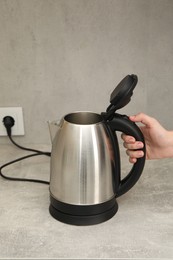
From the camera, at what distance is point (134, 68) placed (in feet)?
3.51

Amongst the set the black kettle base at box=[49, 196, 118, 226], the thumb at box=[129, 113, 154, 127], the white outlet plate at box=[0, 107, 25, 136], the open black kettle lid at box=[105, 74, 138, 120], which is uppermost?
the open black kettle lid at box=[105, 74, 138, 120]

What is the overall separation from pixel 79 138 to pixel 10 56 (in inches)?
17.5

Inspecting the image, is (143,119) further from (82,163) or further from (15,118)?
(15,118)

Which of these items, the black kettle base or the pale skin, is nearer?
the black kettle base

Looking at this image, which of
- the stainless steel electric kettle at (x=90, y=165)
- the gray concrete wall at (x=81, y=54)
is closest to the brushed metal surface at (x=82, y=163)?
the stainless steel electric kettle at (x=90, y=165)

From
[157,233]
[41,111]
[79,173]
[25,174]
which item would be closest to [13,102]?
[41,111]

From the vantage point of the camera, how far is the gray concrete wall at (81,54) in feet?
3.32

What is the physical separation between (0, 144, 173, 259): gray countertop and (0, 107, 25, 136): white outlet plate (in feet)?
0.72

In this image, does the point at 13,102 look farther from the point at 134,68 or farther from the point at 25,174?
the point at 134,68

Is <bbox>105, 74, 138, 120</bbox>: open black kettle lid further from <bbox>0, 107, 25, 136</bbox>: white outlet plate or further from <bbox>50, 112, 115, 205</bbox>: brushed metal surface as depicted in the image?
<bbox>0, 107, 25, 136</bbox>: white outlet plate

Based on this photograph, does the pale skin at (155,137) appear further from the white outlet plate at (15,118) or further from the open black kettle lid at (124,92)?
the white outlet plate at (15,118)

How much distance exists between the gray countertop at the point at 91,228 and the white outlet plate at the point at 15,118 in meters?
0.22

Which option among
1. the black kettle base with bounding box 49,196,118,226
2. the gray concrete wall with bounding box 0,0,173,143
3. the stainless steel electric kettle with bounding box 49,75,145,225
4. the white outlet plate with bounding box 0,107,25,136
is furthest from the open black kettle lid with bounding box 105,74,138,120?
the white outlet plate with bounding box 0,107,25,136

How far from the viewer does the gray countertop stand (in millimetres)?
689
